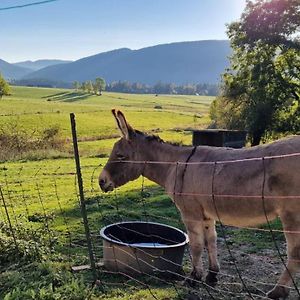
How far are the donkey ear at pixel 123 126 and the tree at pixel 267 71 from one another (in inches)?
772

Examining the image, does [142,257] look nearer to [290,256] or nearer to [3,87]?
[290,256]

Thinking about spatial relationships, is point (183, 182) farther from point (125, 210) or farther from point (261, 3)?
point (261, 3)

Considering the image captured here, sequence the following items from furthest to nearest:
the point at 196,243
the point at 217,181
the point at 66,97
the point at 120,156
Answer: the point at 66,97 < the point at 120,156 < the point at 196,243 < the point at 217,181

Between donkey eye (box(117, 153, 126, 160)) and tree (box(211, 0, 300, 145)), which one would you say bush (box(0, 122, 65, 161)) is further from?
donkey eye (box(117, 153, 126, 160))

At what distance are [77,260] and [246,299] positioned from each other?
2.63m

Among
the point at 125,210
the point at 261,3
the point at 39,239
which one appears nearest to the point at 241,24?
the point at 261,3

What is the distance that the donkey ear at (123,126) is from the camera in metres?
5.83

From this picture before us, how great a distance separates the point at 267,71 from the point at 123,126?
21.5 m

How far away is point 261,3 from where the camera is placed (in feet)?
83.9

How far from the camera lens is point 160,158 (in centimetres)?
609

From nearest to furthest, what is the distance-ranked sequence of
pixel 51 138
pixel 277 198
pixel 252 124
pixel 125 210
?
pixel 277 198
pixel 125 210
pixel 252 124
pixel 51 138

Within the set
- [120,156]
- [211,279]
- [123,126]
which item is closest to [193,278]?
[211,279]

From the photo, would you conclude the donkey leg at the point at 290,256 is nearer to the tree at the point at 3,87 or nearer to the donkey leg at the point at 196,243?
the donkey leg at the point at 196,243

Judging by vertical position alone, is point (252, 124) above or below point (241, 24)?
below
